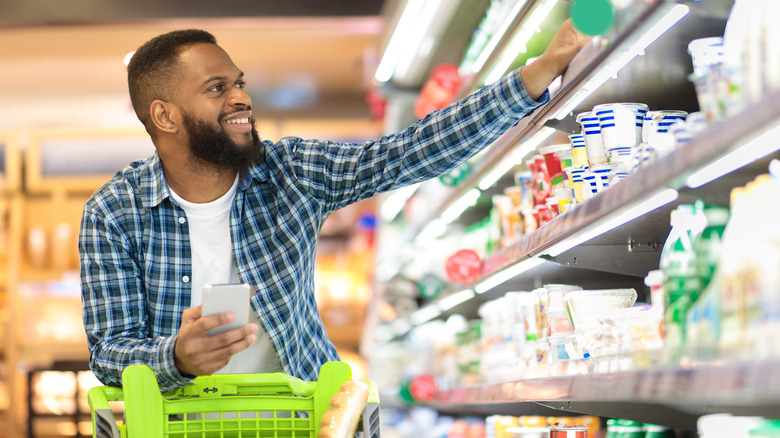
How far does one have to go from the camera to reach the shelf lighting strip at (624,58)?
1.62 metres

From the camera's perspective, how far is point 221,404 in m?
1.89

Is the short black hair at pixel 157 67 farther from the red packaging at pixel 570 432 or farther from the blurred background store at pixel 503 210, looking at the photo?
the red packaging at pixel 570 432

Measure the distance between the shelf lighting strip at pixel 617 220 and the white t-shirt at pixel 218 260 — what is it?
0.74 meters

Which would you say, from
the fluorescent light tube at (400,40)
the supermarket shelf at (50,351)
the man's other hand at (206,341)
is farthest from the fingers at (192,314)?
the supermarket shelf at (50,351)

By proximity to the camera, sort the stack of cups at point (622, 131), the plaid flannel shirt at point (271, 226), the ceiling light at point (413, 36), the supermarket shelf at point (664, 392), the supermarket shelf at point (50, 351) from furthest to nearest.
Answer: the supermarket shelf at point (50, 351) < the ceiling light at point (413, 36) < the plaid flannel shirt at point (271, 226) < the stack of cups at point (622, 131) < the supermarket shelf at point (664, 392)

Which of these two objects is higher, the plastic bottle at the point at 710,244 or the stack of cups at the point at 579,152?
the stack of cups at the point at 579,152

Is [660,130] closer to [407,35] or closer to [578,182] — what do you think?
[578,182]

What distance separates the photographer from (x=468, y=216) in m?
4.08

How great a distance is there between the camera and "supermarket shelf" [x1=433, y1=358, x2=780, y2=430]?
1186mm

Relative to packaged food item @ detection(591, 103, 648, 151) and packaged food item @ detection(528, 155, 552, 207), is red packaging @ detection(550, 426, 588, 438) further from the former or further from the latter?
packaged food item @ detection(591, 103, 648, 151)

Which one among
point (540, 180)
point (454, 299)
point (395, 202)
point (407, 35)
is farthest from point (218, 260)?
point (395, 202)

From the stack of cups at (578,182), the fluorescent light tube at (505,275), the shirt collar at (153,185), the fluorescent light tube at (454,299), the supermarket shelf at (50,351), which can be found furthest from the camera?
the supermarket shelf at (50,351)

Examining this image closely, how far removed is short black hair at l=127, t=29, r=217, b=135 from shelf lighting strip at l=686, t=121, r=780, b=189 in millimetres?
1409

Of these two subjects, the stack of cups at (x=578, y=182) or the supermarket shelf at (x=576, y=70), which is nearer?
the supermarket shelf at (x=576, y=70)
